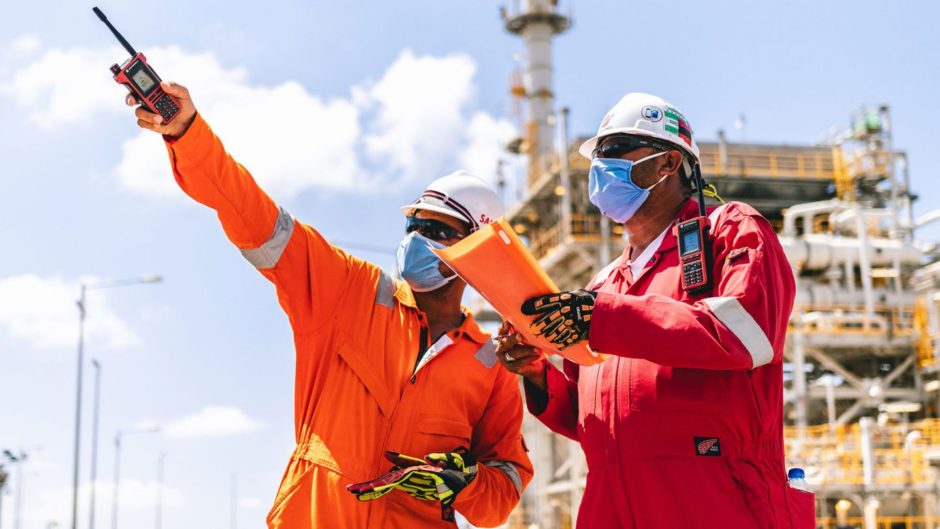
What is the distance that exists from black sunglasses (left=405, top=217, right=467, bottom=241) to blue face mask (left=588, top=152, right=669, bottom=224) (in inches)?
37.8

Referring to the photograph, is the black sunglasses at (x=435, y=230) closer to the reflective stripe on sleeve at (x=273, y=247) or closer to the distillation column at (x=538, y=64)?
the reflective stripe on sleeve at (x=273, y=247)

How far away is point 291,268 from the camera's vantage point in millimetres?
4809

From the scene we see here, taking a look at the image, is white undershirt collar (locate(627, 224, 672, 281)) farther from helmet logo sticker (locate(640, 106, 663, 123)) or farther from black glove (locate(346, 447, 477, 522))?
black glove (locate(346, 447, 477, 522))

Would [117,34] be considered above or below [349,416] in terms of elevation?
above

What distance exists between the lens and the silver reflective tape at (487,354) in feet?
17.1

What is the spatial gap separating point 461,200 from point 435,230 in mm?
201

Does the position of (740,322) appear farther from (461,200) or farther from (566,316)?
(461,200)

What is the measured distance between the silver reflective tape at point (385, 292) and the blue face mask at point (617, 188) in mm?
1182

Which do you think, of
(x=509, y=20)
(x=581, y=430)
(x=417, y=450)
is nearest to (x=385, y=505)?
(x=417, y=450)

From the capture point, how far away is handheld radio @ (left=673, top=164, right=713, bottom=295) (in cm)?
414

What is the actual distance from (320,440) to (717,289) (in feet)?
6.31

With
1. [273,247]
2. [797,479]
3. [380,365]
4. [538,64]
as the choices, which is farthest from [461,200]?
[538,64]

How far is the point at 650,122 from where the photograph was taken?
4586 mm

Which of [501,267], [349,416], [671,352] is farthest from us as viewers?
[349,416]
